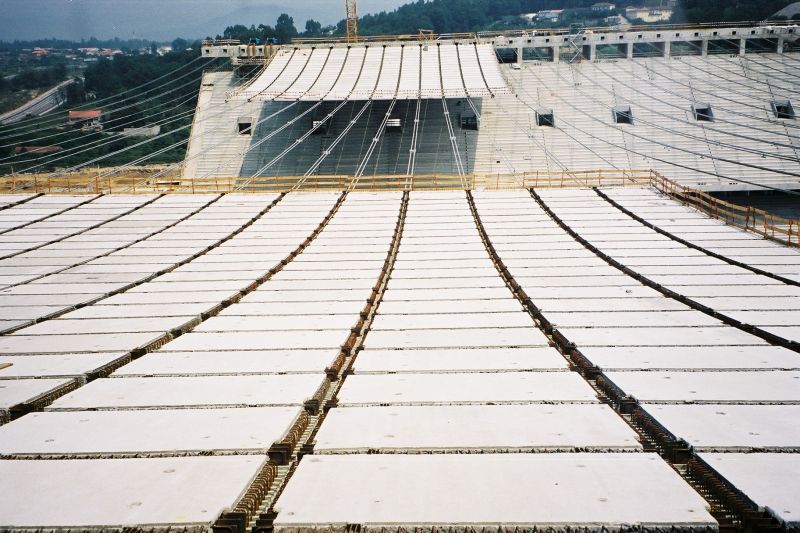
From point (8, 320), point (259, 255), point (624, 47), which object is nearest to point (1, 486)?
point (8, 320)

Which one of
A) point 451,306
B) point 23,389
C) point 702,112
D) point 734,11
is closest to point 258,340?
point 23,389

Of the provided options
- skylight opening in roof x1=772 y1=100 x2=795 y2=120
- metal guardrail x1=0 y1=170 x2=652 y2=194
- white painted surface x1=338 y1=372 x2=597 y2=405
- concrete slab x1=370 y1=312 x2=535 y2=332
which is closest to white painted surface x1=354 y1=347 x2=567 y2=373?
white painted surface x1=338 y1=372 x2=597 y2=405

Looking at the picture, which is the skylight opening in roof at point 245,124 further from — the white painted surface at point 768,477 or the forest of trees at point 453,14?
the forest of trees at point 453,14

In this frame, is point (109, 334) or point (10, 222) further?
point (10, 222)

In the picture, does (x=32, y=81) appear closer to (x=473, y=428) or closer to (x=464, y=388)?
(x=464, y=388)

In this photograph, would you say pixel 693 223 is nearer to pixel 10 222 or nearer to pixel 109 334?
pixel 109 334

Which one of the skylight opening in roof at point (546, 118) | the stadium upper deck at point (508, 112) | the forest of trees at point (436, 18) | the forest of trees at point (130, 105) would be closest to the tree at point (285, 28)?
the forest of trees at point (436, 18)

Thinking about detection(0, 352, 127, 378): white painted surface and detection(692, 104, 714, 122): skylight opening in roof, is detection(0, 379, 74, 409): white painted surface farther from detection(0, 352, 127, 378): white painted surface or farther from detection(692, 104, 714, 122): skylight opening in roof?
detection(692, 104, 714, 122): skylight opening in roof
